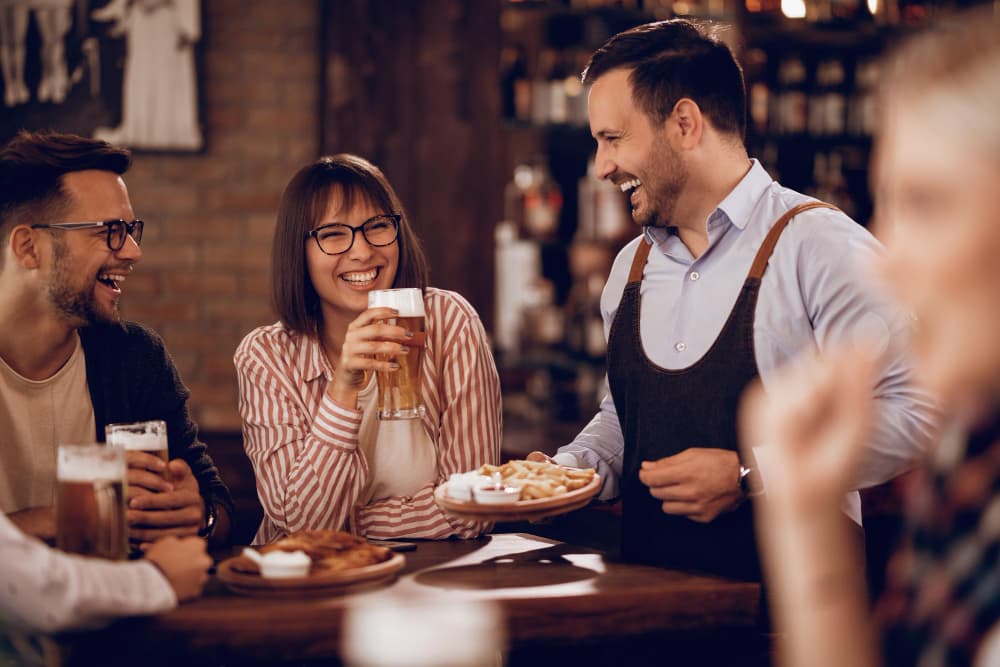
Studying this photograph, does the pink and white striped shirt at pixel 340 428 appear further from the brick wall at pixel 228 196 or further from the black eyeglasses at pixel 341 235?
the brick wall at pixel 228 196

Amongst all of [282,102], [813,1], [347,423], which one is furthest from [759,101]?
[347,423]

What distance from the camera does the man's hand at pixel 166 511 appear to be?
2.01 metres

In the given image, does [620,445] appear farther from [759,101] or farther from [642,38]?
[759,101]

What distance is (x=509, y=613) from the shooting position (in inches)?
66.6

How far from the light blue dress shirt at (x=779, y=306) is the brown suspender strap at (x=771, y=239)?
0.04 ft

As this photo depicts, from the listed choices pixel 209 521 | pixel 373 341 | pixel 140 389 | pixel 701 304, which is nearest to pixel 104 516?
pixel 209 521

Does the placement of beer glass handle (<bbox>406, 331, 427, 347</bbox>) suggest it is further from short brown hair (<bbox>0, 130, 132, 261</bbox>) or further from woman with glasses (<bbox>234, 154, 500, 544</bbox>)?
short brown hair (<bbox>0, 130, 132, 261</bbox>)

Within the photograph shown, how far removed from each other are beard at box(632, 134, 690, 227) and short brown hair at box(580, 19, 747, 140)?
7cm

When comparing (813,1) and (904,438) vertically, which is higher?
(813,1)

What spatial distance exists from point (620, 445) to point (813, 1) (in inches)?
151

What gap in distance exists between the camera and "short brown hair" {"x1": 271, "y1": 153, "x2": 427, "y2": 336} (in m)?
2.56

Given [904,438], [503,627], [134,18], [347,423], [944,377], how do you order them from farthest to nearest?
[134,18] < [347,423] < [904,438] < [503,627] < [944,377]

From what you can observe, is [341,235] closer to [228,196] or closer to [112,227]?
[112,227]

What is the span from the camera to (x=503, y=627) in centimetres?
168
